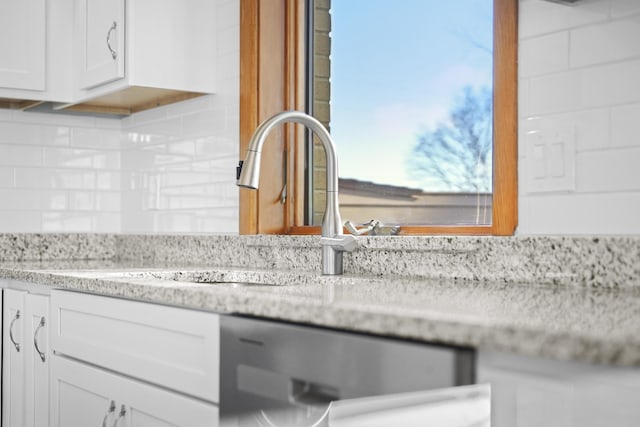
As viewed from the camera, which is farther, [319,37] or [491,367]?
[319,37]

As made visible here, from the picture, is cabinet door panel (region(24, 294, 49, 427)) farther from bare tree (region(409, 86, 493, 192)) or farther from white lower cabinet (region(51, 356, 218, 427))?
bare tree (region(409, 86, 493, 192))

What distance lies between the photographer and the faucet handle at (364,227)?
7.24ft

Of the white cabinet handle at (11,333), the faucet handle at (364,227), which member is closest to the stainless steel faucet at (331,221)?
the faucet handle at (364,227)

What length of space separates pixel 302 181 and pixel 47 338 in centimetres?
96

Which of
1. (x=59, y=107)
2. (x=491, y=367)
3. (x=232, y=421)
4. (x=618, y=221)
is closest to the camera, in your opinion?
(x=491, y=367)

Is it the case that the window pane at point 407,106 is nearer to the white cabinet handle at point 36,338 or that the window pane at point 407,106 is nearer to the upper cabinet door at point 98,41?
the upper cabinet door at point 98,41

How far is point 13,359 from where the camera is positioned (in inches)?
105

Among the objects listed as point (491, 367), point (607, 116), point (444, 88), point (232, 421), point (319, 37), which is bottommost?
point (232, 421)

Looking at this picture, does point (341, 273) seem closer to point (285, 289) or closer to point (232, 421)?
point (285, 289)

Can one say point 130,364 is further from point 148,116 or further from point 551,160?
point 148,116

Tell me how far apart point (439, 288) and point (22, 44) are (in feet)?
6.94

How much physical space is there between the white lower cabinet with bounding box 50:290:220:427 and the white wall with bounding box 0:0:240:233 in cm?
78

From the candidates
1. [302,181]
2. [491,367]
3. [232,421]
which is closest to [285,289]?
[232,421]

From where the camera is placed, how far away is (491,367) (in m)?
1.06
